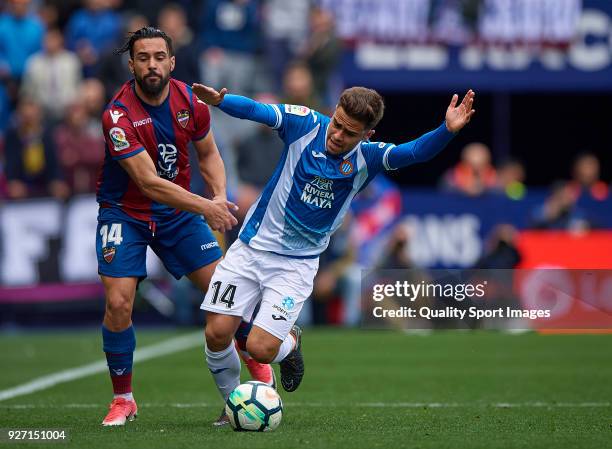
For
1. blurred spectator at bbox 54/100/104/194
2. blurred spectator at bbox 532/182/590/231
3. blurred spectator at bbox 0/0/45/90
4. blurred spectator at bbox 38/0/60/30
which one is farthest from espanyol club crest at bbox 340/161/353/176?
blurred spectator at bbox 38/0/60/30

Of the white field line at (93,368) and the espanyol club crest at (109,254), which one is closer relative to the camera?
the espanyol club crest at (109,254)

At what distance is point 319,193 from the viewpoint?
7.88 meters

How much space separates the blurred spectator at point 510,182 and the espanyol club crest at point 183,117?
33.1 feet

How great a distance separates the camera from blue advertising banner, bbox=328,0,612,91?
59.2ft

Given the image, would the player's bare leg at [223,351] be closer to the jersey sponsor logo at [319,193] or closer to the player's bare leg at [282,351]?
the player's bare leg at [282,351]

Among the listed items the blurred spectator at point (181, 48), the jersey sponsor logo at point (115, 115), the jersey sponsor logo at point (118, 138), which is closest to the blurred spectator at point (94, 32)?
the blurred spectator at point (181, 48)

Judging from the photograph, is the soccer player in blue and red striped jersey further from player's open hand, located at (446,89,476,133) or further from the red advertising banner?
the red advertising banner

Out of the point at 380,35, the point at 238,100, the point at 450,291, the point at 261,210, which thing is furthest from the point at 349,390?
the point at 380,35

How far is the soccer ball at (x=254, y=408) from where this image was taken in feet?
24.7

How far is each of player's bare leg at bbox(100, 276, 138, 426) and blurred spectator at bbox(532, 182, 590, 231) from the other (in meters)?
9.74

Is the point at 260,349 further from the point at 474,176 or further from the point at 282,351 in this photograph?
the point at 474,176

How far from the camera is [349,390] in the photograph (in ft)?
34.2

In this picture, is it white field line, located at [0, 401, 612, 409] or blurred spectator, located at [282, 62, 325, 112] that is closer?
white field line, located at [0, 401, 612, 409]

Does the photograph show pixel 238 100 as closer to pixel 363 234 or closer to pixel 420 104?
pixel 363 234
